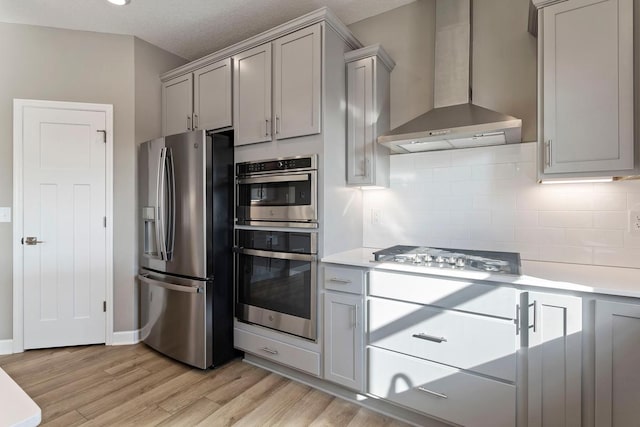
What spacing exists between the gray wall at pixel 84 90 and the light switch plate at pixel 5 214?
0.05 meters

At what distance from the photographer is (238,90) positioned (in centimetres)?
258

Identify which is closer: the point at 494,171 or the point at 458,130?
the point at 458,130

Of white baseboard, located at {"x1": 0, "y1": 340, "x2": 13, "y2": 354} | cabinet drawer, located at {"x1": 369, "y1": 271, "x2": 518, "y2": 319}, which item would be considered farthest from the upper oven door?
white baseboard, located at {"x1": 0, "y1": 340, "x2": 13, "y2": 354}

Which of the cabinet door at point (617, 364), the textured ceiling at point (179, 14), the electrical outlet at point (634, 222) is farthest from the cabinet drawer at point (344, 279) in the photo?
the textured ceiling at point (179, 14)

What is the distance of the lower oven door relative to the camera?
2244 millimetres

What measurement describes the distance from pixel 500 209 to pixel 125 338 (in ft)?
10.9

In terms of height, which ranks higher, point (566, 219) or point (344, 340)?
point (566, 219)

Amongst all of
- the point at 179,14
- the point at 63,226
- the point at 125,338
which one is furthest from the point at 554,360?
the point at 63,226

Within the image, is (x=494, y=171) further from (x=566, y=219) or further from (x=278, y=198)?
(x=278, y=198)

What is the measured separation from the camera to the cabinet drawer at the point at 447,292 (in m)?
1.62

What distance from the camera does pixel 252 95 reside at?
2.50 meters

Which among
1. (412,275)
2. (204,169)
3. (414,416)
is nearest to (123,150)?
(204,169)

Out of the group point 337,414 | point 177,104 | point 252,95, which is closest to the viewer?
point 337,414

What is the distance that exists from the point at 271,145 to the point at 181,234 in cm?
100
